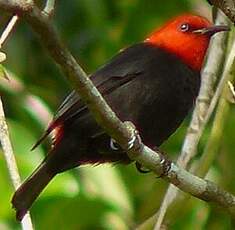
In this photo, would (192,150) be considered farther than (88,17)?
No

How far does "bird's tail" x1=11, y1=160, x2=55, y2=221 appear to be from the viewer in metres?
4.05

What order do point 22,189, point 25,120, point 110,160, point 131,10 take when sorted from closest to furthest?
point 22,189 < point 110,160 < point 25,120 < point 131,10

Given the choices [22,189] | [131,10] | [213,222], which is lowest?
[213,222]

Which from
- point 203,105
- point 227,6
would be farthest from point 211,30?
point 227,6

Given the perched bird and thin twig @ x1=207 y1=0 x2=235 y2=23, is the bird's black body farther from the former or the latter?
thin twig @ x1=207 y1=0 x2=235 y2=23

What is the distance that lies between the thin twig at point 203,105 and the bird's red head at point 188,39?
0.05m

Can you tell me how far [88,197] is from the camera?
4508mm

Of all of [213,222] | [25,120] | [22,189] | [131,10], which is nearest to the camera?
[22,189]

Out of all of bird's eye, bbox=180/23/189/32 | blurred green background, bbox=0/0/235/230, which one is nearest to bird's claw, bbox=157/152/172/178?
blurred green background, bbox=0/0/235/230

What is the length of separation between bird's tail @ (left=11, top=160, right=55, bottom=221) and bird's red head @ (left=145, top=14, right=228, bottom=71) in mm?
843

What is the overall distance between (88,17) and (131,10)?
0.99 ft

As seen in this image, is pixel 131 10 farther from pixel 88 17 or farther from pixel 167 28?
pixel 167 28

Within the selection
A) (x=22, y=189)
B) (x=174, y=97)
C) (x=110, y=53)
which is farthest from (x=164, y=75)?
(x=110, y=53)

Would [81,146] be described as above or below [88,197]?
above
